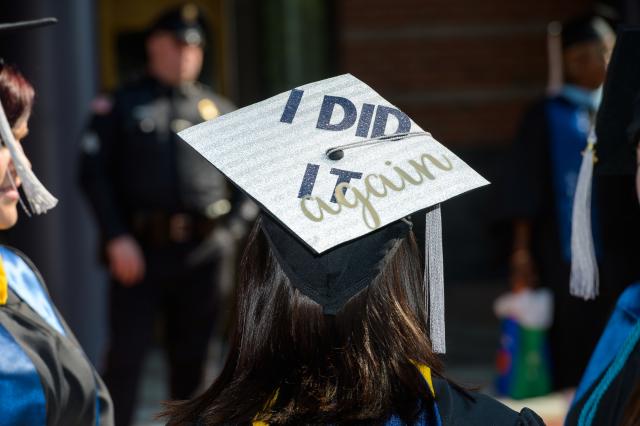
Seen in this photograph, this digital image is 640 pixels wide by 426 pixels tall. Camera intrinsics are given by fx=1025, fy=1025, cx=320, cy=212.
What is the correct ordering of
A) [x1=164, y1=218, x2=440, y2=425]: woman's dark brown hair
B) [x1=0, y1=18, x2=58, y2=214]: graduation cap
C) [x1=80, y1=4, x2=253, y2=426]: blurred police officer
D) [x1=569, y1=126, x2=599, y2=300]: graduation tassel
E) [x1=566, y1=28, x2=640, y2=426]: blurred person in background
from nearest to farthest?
[x1=164, y1=218, x2=440, y2=425]: woman's dark brown hair
[x1=566, y1=28, x2=640, y2=426]: blurred person in background
[x1=0, y1=18, x2=58, y2=214]: graduation cap
[x1=569, y1=126, x2=599, y2=300]: graduation tassel
[x1=80, y1=4, x2=253, y2=426]: blurred police officer

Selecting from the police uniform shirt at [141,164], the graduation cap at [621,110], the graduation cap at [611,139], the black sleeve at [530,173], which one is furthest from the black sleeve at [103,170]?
the graduation cap at [621,110]

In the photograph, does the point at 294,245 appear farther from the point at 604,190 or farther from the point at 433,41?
the point at 433,41

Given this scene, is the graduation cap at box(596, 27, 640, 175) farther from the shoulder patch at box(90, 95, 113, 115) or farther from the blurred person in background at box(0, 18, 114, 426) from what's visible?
the shoulder patch at box(90, 95, 113, 115)

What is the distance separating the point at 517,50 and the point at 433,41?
0.64 meters

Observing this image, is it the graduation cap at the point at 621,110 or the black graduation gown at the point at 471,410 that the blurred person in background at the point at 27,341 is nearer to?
the black graduation gown at the point at 471,410

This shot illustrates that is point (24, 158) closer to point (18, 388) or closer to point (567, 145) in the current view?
point (18, 388)

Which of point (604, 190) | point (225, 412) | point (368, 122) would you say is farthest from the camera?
point (604, 190)

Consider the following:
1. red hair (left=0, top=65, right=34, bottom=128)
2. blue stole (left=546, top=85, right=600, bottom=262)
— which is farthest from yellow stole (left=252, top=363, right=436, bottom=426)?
blue stole (left=546, top=85, right=600, bottom=262)

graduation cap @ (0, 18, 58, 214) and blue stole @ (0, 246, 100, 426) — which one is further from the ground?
graduation cap @ (0, 18, 58, 214)

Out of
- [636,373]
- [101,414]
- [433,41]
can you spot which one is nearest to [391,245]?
[636,373]

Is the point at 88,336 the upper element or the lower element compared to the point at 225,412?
lower

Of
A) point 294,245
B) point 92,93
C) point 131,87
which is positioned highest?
point 294,245

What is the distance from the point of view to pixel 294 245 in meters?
1.80

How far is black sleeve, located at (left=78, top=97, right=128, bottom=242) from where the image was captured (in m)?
4.20
